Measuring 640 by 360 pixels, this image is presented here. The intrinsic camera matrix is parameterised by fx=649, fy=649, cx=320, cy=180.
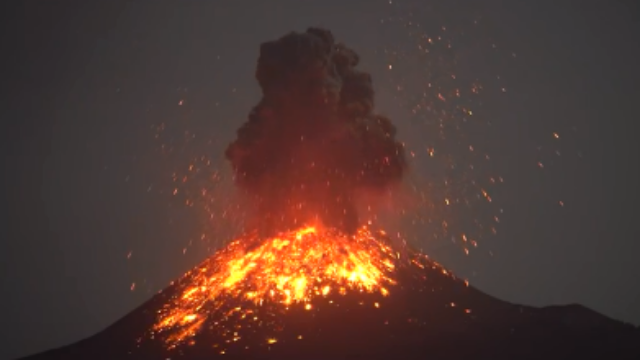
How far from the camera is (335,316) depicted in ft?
141

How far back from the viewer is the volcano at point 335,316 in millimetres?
37906

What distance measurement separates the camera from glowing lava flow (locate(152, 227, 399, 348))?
45.5 m

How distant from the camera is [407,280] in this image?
50406mm

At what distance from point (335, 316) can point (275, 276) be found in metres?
8.31

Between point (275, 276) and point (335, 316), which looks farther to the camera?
point (275, 276)

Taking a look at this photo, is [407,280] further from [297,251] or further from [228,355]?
[228,355]

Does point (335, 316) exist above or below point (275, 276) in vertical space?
below

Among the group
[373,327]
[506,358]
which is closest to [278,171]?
[373,327]

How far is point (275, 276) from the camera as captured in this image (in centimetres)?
4969

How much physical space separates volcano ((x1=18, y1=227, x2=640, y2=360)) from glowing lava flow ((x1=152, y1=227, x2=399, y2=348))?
0.10 m

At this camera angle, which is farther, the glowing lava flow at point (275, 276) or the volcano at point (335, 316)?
the glowing lava flow at point (275, 276)

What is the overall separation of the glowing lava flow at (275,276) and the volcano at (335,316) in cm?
10

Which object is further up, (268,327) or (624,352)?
(268,327)

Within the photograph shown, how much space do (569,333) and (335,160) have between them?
2211cm
